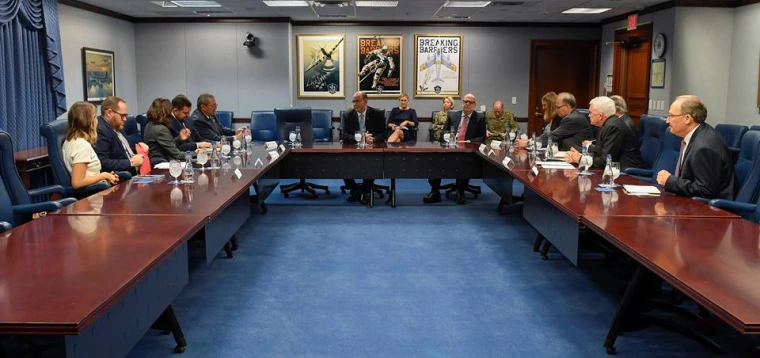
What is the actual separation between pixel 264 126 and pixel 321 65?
5.96 feet

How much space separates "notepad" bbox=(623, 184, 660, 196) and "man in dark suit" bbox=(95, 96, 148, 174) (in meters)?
3.49

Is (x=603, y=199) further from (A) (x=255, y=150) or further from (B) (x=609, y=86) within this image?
(B) (x=609, y=86)

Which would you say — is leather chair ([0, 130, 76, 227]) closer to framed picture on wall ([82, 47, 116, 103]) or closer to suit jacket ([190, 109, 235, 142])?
suit jacket ([190, 109, 235, 142])

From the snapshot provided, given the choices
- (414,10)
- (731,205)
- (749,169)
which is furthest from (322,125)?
(731,205)

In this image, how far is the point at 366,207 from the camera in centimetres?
708

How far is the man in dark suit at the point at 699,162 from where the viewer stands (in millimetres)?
3785

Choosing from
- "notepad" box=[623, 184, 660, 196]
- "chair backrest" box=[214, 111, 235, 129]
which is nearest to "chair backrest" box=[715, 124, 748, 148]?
"notepad" box=[623, 184, 660, 196]

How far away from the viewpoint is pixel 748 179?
385 centimetres

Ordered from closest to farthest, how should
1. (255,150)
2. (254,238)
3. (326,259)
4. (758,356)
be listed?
1. (758,356)
2. (326,259)
3. (254,238)
4. (255,150)

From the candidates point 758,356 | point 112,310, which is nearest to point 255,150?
point 112,310

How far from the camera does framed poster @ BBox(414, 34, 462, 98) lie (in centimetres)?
1077

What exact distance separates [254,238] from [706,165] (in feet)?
11.6

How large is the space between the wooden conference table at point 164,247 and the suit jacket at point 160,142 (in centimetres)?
103

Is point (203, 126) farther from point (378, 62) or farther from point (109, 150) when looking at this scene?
point (378, 62)
